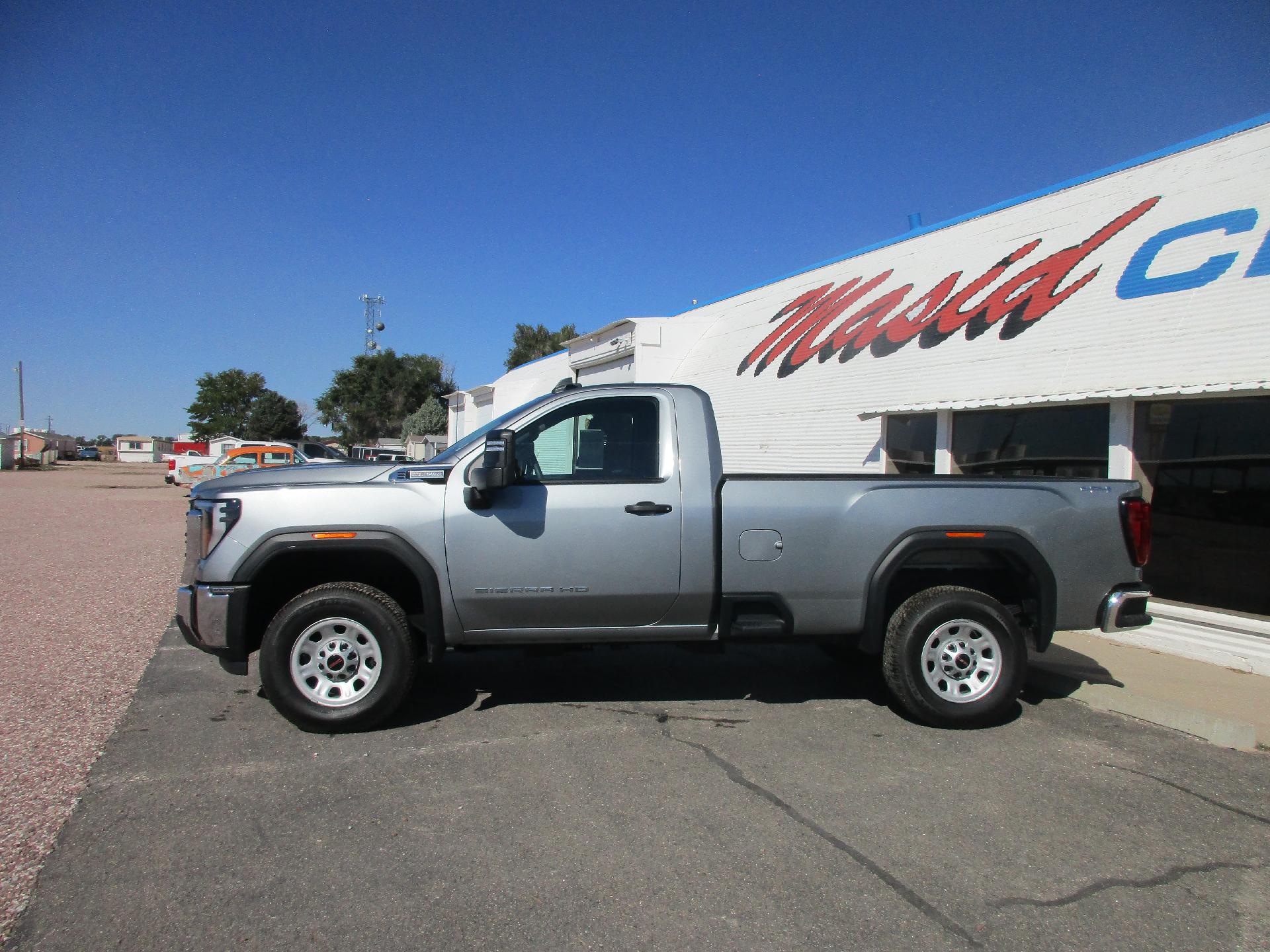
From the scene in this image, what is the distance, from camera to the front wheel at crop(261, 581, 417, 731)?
4.65m

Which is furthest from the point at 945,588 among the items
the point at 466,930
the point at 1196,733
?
the point at 466,930

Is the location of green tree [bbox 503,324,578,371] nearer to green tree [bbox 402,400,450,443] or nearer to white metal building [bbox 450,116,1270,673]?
green tree [bbox 402,400,450,443]

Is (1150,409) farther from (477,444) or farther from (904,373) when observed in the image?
(477,444)

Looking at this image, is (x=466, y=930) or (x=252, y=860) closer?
(x=466, y=930)

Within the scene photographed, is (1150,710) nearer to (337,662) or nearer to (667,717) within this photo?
(667,717)

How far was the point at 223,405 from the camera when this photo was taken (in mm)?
73688

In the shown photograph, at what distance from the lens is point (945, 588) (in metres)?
5.14

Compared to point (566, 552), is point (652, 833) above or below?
below

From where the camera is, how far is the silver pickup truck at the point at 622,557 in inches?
184

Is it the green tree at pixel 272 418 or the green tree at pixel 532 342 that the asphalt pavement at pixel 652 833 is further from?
the green tree at pixel 272 418

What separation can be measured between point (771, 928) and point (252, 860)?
2074 millimetres

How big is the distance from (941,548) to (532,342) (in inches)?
2379

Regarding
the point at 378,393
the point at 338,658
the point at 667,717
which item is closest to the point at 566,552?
the point at 667,717

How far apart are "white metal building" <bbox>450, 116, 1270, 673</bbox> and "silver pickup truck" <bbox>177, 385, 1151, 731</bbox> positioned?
2680mm
